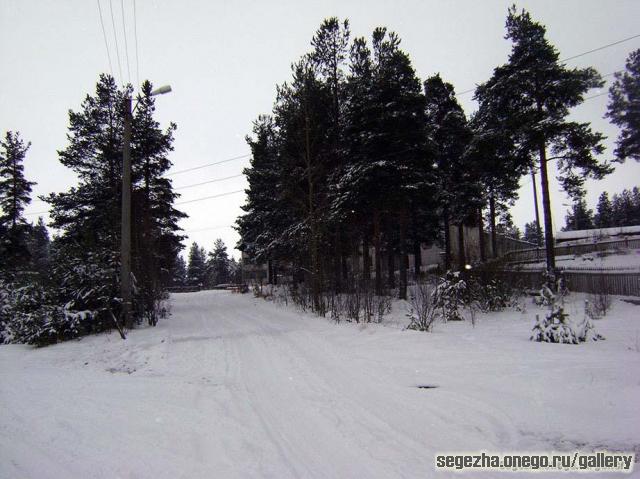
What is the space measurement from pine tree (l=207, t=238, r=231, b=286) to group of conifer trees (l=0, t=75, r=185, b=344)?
151 ft

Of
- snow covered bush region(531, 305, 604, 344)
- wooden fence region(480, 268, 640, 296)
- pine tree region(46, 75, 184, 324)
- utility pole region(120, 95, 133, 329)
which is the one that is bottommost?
snow covered bush region(531, 305, 604, 344)

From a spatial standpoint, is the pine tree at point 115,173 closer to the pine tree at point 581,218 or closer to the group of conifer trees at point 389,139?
the group of conifer trees at point 389,139

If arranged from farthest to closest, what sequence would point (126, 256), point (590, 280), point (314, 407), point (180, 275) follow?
point (180, 275) < point (590, 280) < point (126, 256) < point (314, 407)

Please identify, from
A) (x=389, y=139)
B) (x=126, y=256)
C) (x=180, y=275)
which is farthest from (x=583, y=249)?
(x=180, y=275)

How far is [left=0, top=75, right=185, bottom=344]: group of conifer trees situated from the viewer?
10.6m

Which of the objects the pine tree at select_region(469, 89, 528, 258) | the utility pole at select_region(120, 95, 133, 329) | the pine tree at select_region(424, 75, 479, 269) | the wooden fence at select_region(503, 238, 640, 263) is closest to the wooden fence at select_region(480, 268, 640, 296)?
the pine tree at select_region(469, 89, 528, 258)

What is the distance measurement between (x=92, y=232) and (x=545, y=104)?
21610mm

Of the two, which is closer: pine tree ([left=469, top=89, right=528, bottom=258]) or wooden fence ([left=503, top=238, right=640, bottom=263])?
pine tree ([left=469, top=89, right=528, bottom=258])

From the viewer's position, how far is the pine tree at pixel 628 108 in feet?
75.6

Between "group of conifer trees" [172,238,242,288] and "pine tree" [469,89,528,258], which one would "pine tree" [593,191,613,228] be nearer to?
"pine tree" [469,89,528,258]

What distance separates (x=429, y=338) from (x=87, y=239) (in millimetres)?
11250

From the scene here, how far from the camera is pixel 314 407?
4594 millimetres

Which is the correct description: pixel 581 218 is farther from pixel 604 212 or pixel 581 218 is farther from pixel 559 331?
pixel 559 331

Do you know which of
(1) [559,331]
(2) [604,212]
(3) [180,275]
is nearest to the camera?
(1) [559,331]
